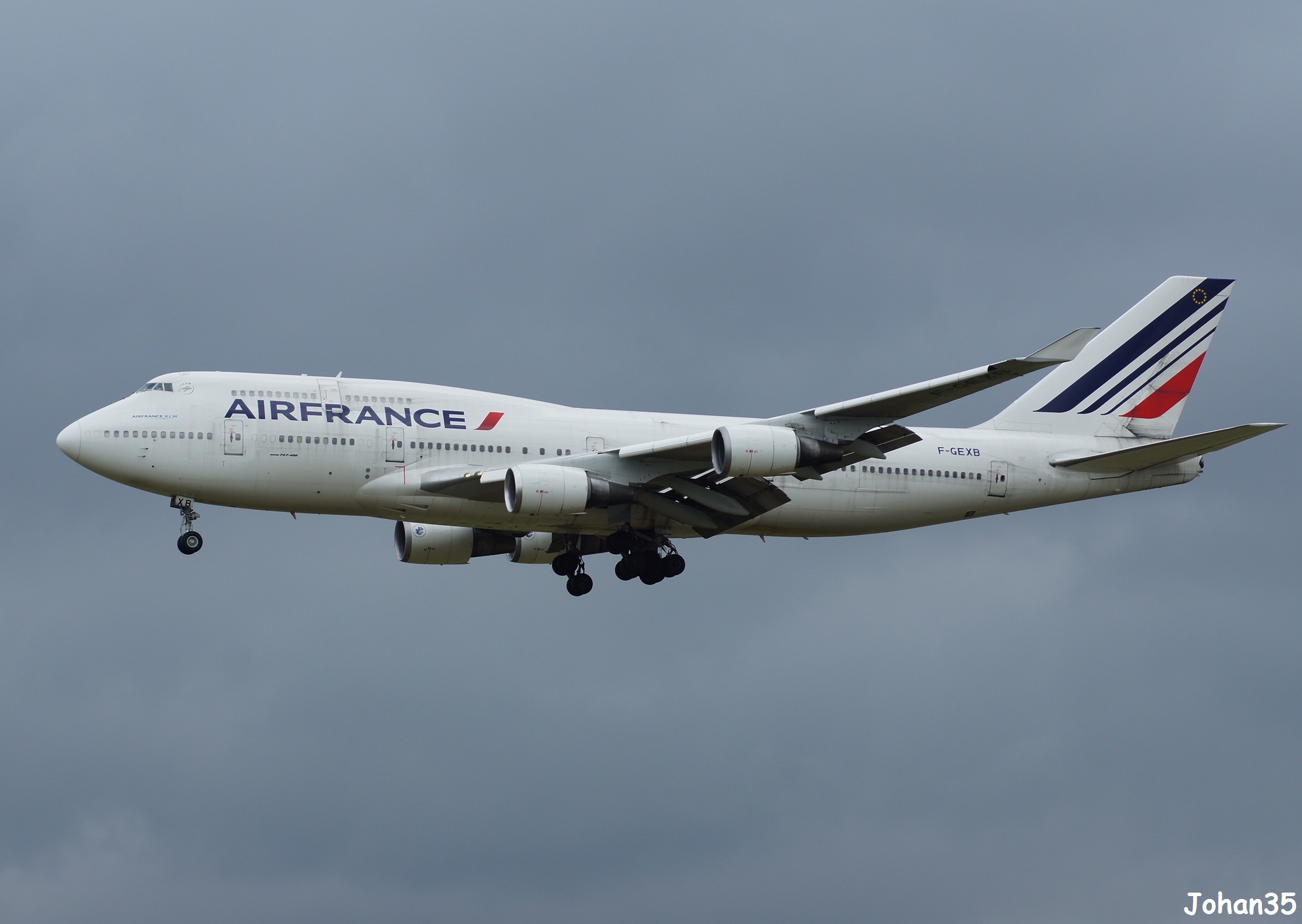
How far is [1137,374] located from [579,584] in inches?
755

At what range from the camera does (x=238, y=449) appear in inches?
1697

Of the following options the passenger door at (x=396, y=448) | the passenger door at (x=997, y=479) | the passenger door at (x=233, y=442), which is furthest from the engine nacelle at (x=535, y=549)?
the passenger door at (x=997, y=479)

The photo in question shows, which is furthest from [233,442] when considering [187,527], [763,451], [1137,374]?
[1137,374]

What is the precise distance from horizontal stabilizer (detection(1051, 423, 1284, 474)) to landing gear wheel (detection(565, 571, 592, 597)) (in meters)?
14.5

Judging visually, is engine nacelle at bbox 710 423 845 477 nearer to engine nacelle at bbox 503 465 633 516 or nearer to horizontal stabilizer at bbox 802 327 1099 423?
horizontal stabilizer at bbox 802 327 1099 423

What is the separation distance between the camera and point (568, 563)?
5012 cm

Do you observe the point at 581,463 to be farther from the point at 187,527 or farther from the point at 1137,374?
the point at 1137,374

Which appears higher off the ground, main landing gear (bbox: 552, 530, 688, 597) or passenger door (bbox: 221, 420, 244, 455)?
passenger door (bbox: 221, 420, 244, 455)

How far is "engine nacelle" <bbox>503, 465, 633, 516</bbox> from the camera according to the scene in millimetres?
42781

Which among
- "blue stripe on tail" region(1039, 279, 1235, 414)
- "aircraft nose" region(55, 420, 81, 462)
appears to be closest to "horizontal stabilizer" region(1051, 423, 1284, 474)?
"blue stripe on tail" region(1039, 279, 1235, 414)

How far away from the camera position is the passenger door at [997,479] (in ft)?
162

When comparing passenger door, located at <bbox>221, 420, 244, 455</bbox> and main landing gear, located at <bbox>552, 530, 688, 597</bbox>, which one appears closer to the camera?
passenger door, located at <bbox>221, 420, 244, 455</bbox>

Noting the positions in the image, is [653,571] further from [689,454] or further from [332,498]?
[332,498]

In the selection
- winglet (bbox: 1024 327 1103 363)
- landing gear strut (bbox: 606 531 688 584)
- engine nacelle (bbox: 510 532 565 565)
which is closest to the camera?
winglet (bbox: 1024 327 1103 363)
